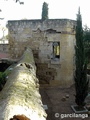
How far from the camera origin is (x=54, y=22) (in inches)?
624

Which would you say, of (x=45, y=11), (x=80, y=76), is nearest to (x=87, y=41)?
(x=45, y=11)

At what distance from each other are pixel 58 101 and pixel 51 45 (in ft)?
16.2

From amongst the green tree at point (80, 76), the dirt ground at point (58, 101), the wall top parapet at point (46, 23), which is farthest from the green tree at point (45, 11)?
the dirt ground at point (58, 101)

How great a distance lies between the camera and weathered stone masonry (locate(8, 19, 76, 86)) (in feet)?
52.0

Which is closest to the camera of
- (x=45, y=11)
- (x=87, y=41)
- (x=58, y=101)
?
(x=58, y=101)

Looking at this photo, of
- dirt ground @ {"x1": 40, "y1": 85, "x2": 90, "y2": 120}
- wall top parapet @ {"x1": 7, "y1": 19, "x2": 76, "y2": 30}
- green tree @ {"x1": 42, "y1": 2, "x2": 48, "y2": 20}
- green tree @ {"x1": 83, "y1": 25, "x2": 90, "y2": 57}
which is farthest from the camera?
green tree @ {"x1": 83, "y1": 25, "x2": 90, "y2": 57}

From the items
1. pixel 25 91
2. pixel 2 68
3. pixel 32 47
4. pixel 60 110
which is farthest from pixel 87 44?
pixel 25 91

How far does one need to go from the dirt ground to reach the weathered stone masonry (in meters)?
0.97

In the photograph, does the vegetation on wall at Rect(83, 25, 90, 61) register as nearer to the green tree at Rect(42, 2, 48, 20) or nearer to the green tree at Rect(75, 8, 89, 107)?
the green tree at Rect(42, 2, 48, 20)

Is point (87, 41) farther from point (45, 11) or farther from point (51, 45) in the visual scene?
point (51, 45)

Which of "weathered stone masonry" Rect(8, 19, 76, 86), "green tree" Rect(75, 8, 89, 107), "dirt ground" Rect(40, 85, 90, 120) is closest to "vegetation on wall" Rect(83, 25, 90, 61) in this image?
"weathered stone masonry" Rect(8, 19, 76, 86)

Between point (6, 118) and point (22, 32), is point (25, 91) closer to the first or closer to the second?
point (6, 118)

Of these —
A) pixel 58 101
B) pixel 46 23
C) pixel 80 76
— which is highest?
pixel 46 23

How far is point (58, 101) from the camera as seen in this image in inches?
500
